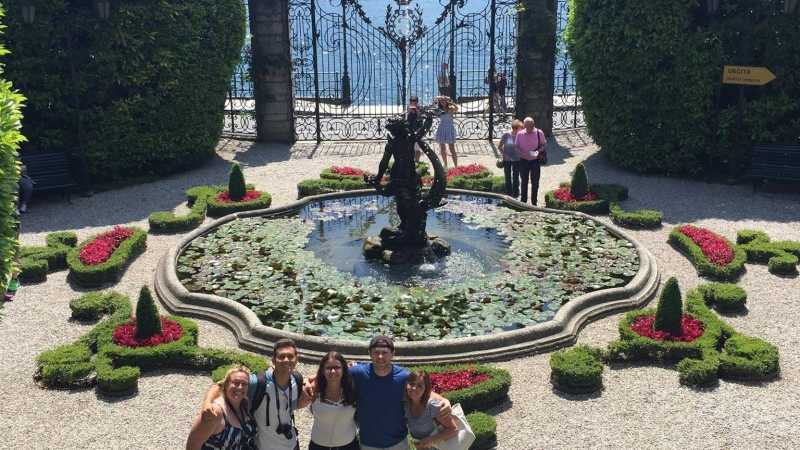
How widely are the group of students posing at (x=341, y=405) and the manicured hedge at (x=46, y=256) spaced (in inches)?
301

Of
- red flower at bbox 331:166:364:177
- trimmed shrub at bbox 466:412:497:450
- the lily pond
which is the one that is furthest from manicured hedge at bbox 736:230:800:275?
red flower at bbox 331:166:364:177

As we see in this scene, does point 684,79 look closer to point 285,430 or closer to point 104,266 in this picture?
point 104,266

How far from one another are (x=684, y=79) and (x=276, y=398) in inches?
594

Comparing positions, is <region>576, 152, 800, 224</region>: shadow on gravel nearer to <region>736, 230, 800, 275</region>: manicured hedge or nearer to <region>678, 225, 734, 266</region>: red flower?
<region>678, 225, 734, 266</region>: red flower

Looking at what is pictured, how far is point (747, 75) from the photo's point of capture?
1708cm

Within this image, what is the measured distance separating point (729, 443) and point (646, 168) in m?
12.4

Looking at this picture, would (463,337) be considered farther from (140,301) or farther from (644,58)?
(644,58)

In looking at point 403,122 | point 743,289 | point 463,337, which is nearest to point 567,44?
point 403,122

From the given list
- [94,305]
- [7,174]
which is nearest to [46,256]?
[94,305]

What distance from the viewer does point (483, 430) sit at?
755 centimetres

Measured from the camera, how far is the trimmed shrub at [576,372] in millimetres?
8570

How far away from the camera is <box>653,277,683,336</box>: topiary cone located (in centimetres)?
953

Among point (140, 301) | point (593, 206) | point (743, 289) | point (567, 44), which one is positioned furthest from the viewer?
point (567, 44)

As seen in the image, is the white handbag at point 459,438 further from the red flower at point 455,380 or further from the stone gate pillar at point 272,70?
the stone gate pillar at point 272,70
